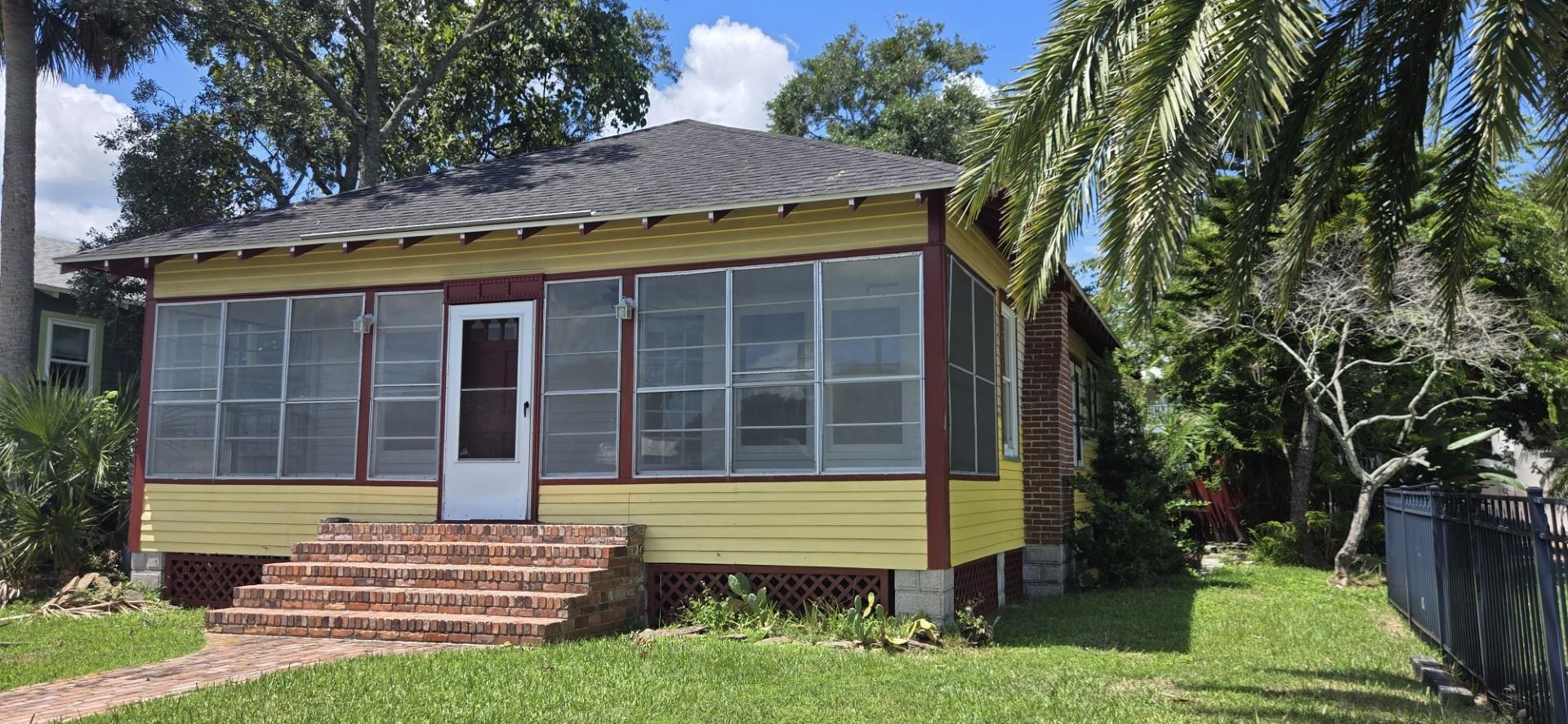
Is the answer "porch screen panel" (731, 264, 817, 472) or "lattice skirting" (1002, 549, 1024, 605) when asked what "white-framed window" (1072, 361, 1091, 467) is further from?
"porch screen panel" (731, 264, 817, 472)

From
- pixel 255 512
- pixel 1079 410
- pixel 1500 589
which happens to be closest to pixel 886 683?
pixel 1500 589

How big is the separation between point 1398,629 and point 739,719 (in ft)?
22.6

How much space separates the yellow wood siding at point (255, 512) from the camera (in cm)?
1068

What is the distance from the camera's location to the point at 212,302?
1156 cm

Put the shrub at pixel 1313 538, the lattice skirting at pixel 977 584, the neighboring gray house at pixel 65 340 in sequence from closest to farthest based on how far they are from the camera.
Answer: the lattice skirting at pixel 977 584 → the shrub at pixel 1313 538 → the neighboring gray house at pixel 65 340

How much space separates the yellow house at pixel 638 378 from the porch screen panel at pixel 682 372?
2 centimetres

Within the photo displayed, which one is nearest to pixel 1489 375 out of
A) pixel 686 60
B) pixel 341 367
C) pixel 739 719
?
pixel 739 719

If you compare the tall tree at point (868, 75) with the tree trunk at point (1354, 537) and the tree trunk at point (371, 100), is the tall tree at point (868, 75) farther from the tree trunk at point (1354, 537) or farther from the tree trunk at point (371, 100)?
the tree trunk at point (1354, 537)

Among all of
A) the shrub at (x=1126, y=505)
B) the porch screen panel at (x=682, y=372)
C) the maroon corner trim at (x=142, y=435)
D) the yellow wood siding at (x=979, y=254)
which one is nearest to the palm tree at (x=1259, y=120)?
the yellow wood siding at (x=979, y=254)

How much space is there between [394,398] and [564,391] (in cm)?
189

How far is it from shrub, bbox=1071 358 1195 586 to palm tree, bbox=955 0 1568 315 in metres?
5.84

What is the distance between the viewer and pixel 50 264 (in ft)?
70.2

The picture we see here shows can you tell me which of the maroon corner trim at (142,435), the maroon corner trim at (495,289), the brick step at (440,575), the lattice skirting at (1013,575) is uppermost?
the maroon corner trim at (495,289)

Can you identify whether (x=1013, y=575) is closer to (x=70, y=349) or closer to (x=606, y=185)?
(x=606, y=185)
